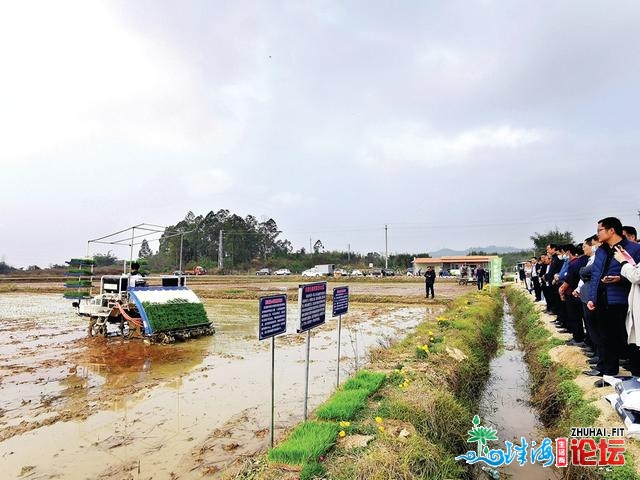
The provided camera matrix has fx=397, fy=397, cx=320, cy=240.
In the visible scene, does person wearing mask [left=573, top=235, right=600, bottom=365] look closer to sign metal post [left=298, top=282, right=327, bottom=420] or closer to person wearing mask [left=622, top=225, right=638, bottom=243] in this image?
person wearing mask [left=622, top=225, right=638, bottom=243]

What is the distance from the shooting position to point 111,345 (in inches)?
452

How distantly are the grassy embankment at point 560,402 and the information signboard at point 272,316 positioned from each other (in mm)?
3329

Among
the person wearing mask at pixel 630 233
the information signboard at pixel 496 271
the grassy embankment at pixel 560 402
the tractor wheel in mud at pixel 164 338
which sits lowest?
the tractor wheel in mud at pixel 164 338

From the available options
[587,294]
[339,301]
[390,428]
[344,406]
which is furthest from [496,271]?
[390,428]

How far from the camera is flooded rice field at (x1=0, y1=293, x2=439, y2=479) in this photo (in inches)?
178

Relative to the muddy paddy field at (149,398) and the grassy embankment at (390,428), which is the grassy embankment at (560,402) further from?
the muddy paddy field at (149,398)

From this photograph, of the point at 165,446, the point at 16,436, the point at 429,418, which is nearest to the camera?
the point at 429,418

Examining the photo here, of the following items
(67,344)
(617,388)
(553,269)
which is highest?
(553,269)

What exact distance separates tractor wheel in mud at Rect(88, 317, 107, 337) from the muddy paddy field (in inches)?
13.5

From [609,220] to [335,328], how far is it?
1029 centimetres

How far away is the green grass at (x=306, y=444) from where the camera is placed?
3.56 meters

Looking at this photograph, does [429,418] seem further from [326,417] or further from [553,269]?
[553,269]

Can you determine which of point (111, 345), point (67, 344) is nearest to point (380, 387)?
point (111, 345)

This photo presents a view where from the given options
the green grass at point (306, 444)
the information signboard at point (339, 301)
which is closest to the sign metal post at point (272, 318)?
the green grass at point (306, 444)
